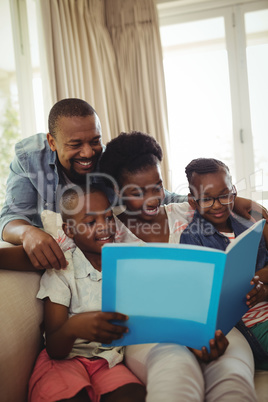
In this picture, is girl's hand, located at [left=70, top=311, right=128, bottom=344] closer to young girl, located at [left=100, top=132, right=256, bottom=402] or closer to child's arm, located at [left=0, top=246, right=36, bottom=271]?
young girl, located at [left=100, top=132, right=256, bottom=402]

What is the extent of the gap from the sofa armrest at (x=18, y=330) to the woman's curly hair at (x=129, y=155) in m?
0.47

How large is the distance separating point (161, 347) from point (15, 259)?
51cm

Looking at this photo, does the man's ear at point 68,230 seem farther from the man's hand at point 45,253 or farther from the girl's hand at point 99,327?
the girl's hand at point 99,327

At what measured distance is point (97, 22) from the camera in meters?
2.78

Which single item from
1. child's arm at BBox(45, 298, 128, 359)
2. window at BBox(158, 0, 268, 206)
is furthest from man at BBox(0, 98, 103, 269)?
window at BBox(158, 0, 268, 206)

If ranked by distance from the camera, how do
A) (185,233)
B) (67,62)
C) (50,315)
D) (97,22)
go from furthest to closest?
(97,22)
(67,62)
(185,233)
(50,315)

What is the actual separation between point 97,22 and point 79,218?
7.16 ft

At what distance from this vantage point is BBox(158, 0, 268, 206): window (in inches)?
117

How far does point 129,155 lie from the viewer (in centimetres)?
132

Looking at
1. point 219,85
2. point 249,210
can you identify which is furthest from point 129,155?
point 219,85

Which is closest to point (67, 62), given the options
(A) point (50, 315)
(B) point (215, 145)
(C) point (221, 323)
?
(B) point (215, 145)

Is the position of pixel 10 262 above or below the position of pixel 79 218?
below

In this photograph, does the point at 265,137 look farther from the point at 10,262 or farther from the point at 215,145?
the point at 10,262

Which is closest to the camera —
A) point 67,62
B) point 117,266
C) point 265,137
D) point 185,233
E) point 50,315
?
point 117,266
